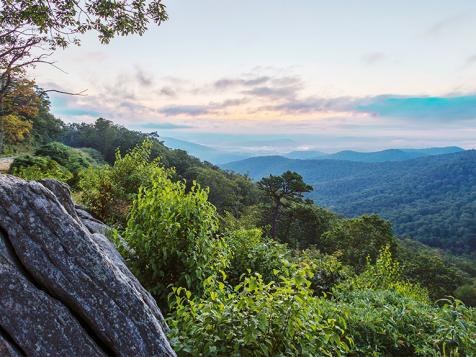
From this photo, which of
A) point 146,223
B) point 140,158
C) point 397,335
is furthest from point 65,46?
point 397,335

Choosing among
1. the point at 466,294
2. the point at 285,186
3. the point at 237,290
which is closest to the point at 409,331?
the point at 237,290

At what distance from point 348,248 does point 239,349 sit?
4017 centimetres

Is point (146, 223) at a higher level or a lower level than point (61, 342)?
higher

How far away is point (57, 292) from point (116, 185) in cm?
725

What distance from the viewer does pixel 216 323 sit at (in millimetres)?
3842

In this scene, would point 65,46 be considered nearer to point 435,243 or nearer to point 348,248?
point 348,248

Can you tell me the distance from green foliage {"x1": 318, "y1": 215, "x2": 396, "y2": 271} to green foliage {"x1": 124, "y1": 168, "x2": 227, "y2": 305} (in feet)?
118

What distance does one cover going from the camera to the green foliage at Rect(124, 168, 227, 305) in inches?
219

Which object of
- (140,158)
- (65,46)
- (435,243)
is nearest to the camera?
(65,46)

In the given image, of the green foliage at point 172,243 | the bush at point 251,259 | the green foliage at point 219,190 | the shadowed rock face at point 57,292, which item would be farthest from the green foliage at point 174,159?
the shadowed rock face at point 57,292

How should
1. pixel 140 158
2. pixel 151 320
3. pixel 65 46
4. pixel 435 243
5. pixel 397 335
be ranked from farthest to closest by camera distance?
pixel 435 243
pixel 140 158
pixel 65 46
pixel 397 335
pixel 151 320

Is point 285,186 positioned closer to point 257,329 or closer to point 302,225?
point 302,225

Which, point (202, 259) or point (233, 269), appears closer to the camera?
point (202, 259)

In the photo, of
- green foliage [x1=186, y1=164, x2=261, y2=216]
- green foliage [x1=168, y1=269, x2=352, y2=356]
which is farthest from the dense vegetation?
green foliage [x1=186, y1=164, x2=261, y2=216]
